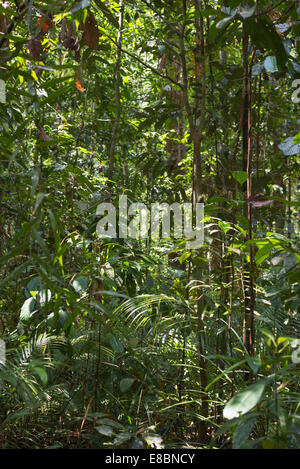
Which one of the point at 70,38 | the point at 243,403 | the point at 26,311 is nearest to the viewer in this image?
the point at 243,403

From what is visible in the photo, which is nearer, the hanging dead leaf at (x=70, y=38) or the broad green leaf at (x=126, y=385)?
the broad green leaf at (x=126, y=385)

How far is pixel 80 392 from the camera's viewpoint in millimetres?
1458

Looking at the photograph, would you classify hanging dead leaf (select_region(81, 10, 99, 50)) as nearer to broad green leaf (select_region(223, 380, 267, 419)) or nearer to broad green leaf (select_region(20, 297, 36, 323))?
broad green leaf (select_region(20, 297, 36, 323))

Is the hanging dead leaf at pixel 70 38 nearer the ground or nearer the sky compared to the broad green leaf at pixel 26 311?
nearer the sky

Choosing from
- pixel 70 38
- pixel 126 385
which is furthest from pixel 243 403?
pixel 70 38

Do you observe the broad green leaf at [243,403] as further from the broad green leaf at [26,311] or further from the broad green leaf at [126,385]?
the broad green leaf at [26,311]

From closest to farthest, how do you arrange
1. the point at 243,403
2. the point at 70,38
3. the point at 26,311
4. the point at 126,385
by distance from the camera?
the point at 243,403, the point at 126,385, the point at 26,311, the point at 70,38

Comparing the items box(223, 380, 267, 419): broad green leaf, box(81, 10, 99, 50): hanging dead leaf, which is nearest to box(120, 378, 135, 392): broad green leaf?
box(223, 380, 267, 419): broad green leaf

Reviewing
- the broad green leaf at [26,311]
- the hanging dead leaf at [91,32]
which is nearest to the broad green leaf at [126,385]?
the broad green leaf at [26,311]

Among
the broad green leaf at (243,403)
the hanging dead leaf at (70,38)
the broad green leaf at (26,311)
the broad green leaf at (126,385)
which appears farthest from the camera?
the hanging dead leaf at (70,38)

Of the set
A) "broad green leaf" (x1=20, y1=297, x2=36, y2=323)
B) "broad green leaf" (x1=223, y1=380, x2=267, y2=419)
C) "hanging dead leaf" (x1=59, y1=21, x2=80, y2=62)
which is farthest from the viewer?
"hanging dead leaf" (x1=59, y1=21, x2=80, y2=62)

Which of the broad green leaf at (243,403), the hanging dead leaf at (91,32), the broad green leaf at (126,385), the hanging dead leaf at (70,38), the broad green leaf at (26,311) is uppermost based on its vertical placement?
the hanging dead leaf at (70,38)

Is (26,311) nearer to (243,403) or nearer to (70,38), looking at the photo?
(243,403)
